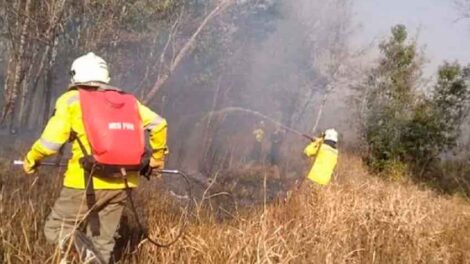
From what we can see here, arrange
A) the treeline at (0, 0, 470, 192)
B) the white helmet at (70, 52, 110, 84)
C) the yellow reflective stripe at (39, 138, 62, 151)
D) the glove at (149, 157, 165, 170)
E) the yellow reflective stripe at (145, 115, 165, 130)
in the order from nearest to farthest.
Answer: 1. the yellow reflective stripe at (39, 138, 62, 151)
2. the white helmet at (70, 52, 110, 84)
3. the yellow reflective stripe at (145, 115, 165, 130)
4. the glove at (149, 157, 165, 170)
5. the treeline at (0, 0, 470, 192)

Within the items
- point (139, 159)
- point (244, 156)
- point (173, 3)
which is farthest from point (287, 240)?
point (173, 3)

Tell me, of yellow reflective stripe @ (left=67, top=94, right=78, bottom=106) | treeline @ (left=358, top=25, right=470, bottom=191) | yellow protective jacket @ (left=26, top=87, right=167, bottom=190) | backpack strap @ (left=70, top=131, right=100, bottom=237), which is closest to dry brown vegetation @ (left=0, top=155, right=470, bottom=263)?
backpack strap @ (left=70, top=131, right=100, bottom=237)

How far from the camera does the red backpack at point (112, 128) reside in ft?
12.5

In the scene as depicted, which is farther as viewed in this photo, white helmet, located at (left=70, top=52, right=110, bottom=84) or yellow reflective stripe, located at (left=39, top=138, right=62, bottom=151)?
white helmet, located at (left=70, top=52, right=110, bottom=84)

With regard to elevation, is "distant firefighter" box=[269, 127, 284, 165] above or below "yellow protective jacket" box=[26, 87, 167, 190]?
below

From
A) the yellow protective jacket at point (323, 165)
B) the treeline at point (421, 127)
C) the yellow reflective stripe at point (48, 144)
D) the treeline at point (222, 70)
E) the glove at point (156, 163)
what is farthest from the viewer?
the treeline at point (421, 127)

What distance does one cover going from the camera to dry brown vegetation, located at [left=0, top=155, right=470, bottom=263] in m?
4.29

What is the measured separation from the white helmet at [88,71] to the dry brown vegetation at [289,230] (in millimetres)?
997

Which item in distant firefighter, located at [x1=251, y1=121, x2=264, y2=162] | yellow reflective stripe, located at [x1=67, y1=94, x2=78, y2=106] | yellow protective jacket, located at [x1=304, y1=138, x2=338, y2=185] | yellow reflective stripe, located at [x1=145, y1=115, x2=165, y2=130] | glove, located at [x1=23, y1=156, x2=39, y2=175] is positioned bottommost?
distant firefighter, located at [x1=251, y1=121, x2=264, y2=162]

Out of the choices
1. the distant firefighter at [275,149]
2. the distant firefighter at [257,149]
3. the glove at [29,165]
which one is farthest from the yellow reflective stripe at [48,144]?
the distant firefighter at [275,149]

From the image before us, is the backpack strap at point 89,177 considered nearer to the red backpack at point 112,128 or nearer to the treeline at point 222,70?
the red backpack at point 112,128

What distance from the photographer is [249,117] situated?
24344 mm

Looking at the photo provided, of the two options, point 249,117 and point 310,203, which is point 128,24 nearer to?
point 249,117

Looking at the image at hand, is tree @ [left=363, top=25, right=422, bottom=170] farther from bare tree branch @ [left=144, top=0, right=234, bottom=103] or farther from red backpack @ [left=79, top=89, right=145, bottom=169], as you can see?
red backpack @ [left=79, top=89, right=145, bottom=169]
